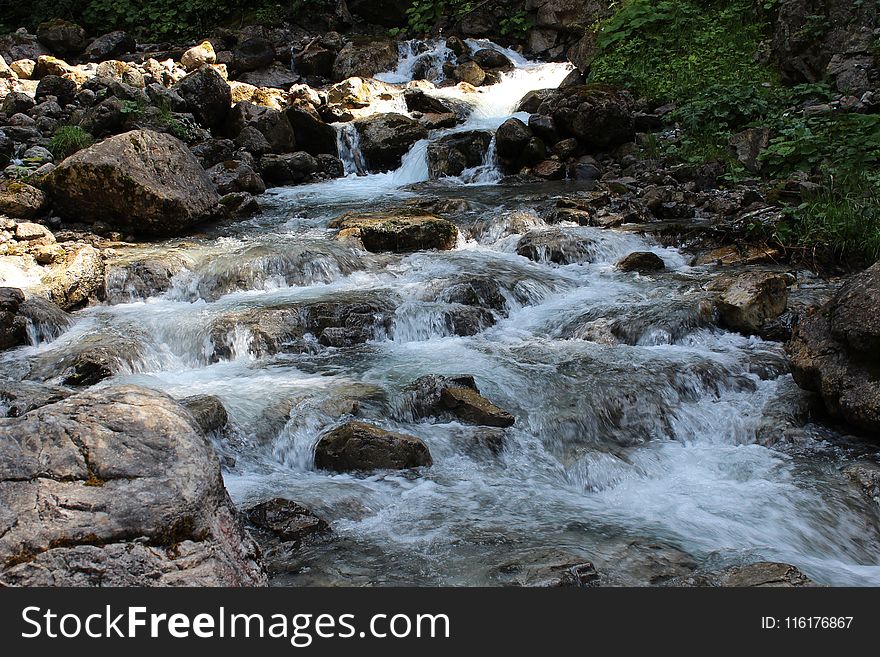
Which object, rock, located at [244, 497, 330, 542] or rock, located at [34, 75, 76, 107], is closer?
rock, located at [244, 497, 330, 542]

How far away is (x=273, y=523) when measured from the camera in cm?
409

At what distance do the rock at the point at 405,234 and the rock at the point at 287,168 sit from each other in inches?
172

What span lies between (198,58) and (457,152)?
7.05 meters

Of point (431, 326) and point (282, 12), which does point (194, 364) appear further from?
point (282, 12)

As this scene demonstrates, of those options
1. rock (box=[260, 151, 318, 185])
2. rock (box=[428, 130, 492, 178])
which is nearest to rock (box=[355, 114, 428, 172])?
rock (box=[428, 130, 492, 178])

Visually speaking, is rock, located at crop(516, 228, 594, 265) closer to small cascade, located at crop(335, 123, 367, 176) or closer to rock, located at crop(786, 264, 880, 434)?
rock, located at crop(786, 264, 880, 434)

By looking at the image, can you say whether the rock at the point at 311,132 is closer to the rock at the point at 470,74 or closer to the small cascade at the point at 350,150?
the small cascade at the point at 350,150

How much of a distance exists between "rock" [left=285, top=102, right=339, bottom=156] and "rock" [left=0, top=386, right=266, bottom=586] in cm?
1196

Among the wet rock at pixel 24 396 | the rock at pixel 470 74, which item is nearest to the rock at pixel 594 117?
the rock at pixel 470 74

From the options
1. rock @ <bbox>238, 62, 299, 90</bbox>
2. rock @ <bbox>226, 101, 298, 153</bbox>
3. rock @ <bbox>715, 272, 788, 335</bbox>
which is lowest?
rock @ <bbox>715, 272, 788, 335</bbox>

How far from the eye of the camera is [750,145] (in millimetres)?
11320

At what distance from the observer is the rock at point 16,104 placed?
1221 cm

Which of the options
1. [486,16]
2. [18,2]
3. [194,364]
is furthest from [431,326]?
[18,2]

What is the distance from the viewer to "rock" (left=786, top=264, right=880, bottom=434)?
4977 mm
